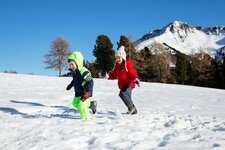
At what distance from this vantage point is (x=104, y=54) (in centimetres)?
5416

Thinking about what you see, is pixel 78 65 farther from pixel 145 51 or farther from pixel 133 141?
pixel 145 51

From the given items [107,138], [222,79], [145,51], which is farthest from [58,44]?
[107,138]

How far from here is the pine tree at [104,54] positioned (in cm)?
5338

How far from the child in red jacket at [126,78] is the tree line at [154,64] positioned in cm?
3769

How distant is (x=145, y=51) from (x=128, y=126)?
1948 inches

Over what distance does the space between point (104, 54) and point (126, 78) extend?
1830 inches

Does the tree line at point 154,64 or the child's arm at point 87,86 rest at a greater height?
the tree line at point 154,64

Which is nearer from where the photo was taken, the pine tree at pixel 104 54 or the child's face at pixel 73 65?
the child's face at pixel 73 65

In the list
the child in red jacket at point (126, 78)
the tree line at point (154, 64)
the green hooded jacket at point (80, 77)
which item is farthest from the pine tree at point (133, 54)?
the green hooded jacket at point (80, 77)

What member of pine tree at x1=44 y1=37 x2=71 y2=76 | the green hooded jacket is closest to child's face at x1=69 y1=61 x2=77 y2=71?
the green hooded jacket

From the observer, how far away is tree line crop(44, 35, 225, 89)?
46.4 m

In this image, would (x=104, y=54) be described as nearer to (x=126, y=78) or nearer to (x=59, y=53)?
(x=59, y=53)

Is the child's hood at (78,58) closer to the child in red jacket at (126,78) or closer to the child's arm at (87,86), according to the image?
the child's arm at (87,86)

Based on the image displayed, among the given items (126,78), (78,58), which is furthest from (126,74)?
(78,58)
